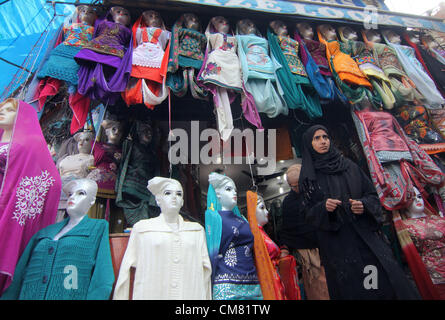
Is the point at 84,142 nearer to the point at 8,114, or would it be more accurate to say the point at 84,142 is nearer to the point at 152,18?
the point at 8,114

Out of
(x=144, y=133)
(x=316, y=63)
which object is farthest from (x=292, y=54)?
(x=144, y=133)

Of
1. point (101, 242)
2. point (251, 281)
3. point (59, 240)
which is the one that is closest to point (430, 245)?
point (251, 281)

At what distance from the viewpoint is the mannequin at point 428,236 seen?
273 cm

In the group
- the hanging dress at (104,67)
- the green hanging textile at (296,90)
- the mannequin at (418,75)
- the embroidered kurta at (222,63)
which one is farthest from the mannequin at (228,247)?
the mannequin at (418,75)

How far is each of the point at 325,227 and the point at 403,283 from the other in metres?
0.67

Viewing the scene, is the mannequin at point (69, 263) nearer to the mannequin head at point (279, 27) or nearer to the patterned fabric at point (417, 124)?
the mannequin head at point (279, 27)

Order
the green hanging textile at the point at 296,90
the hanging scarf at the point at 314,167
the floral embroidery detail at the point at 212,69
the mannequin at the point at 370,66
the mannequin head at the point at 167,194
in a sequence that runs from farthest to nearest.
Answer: the mannequin at the point at 370,66 < the green hanging textile at the point at 296,90 < the floral embroidery detail at the point at 212,69 < the hanging scarf at the point at 314,167 < the mannequin head at the point at 167,194

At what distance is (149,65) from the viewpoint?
2934 mm

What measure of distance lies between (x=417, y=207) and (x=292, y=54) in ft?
7.90

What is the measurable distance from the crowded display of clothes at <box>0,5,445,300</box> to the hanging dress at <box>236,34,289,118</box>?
19mm

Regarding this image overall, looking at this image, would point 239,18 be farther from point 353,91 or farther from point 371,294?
point 371,294

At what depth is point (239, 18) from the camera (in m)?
3.78

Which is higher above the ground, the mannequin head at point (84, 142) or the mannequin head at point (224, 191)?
the mannequin head at point (84, 142)

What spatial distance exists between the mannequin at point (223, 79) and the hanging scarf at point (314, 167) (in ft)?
2.13
